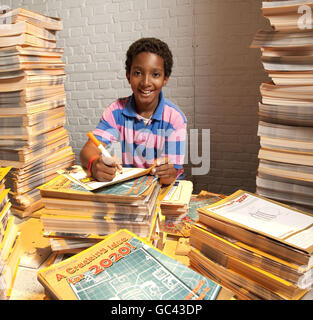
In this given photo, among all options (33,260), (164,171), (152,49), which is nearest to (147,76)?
(152,49)

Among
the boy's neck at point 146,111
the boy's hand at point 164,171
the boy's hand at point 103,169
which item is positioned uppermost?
the boy's neck at point 146,111

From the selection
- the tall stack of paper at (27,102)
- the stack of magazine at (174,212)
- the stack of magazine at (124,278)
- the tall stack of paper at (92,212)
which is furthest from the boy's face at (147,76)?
the stack of magazine at (124,278)

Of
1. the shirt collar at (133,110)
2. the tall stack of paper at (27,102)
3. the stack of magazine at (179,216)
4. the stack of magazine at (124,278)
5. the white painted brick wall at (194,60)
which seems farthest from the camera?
the white painted brick wall at (194,60)

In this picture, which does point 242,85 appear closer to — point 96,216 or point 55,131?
point 55,131

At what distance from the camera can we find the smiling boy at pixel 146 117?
4.54ft

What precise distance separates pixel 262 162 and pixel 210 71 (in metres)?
1.63

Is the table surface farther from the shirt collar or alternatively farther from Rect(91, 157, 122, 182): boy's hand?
the shirt collar

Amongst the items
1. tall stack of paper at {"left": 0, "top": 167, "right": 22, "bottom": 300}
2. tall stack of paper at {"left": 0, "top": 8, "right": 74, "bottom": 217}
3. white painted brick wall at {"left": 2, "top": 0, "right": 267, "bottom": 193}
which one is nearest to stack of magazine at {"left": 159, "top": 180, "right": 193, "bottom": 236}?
tall stack of paper at {"left": 0, "top": 167, "right": 22, "bottom": 300}

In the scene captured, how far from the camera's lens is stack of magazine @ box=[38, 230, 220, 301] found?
21.4 inches

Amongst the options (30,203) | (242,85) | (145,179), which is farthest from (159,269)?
(242,85)

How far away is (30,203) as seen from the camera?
1.37 m

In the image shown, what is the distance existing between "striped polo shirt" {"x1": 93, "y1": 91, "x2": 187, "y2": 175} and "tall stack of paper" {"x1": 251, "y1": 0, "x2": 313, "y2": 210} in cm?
60

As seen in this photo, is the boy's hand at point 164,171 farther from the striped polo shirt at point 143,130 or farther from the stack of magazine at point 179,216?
the striped polo shirt at point 143,130

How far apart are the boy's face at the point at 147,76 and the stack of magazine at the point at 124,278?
0.92 m
